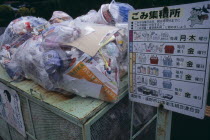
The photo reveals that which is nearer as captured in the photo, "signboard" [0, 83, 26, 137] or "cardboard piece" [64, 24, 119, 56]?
"cardboard piece" [64, 24, 119, 56]

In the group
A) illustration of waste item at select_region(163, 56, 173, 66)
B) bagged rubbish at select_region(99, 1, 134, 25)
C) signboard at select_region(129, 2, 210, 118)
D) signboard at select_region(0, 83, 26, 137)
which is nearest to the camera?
signboard at select_region(129, 2, 210, 118)

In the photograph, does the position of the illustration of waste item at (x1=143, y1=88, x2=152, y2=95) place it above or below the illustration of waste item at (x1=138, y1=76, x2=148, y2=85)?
below

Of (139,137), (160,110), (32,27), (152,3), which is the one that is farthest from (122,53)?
(152,3)

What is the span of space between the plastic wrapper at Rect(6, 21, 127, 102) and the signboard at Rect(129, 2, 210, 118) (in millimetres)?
199

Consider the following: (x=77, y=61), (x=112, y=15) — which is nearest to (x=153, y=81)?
(x=77, y=61)

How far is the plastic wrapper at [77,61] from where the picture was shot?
1255 millimetres

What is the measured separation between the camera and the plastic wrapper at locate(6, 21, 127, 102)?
4.12 ft

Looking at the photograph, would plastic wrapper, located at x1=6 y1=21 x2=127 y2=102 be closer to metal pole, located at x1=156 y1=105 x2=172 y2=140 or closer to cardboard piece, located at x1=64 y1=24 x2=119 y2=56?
cardboard piece, located at x1=64 y1=24 x2=119 y2=56

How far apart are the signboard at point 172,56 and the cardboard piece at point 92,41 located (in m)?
0.27

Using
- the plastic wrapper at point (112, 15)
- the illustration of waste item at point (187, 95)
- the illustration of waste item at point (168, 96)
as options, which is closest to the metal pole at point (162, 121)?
the illustration of waste item at point (168, 96)

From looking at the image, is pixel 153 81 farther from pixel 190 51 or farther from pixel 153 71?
pixel 190 51

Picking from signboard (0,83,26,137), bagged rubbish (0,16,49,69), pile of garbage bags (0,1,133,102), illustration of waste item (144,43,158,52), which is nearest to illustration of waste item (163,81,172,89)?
illustration of waste item (144,43,158,52)

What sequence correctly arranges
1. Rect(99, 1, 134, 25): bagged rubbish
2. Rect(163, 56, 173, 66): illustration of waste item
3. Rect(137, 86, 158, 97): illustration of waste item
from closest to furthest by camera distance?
Rect(163, 56, 173, 66): illustration of waste item < Rect(137, 86, 158, 97): illustration of waste item < Rect(99, 1, 134, 25): bagged rubbish

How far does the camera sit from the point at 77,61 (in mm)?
1269
